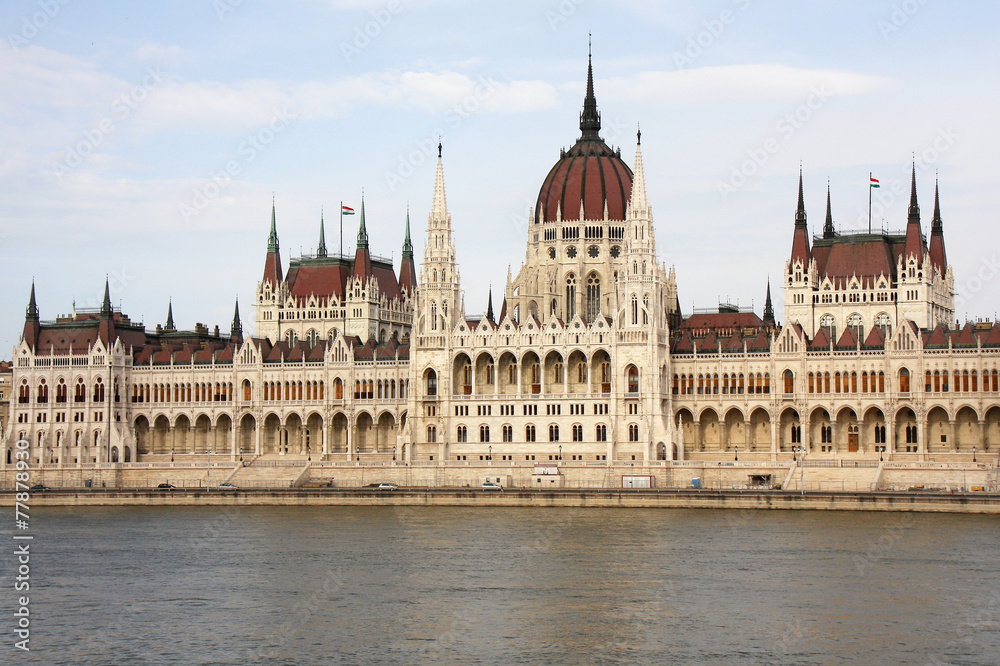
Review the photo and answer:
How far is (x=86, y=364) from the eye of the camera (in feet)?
470

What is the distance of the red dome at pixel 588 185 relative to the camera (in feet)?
456

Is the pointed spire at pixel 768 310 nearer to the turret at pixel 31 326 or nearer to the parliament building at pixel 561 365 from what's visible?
the parliament building at pixel 561 365

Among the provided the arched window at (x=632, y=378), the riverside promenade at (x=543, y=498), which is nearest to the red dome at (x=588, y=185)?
the arched window at (x=632, y=378)

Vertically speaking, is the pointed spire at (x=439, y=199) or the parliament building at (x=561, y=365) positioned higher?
the pointed spire at (x=439, y=199)

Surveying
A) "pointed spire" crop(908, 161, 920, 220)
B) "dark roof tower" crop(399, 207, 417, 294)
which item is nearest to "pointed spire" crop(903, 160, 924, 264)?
"pointed spire" crop(908, 161, 920, 220)

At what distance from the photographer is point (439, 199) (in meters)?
136

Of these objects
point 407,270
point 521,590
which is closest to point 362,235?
point 407,270

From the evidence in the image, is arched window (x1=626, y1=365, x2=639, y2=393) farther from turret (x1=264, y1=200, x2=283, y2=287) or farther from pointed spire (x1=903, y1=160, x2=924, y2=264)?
turret (x1=264, y1=200, x2=283, y2=287)

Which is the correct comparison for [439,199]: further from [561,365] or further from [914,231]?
[914,231]

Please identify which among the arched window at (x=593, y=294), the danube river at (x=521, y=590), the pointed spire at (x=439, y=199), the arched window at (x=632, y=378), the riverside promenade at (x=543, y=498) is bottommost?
the danube river at (x=521, y=590)

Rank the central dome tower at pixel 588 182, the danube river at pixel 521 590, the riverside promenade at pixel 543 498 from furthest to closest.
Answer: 1. the central dome tower at pixel 588 182
2. the riverside promenade at pixel 543 498
3. the danube river at pixel 521 590

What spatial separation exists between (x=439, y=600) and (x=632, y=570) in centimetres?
1170

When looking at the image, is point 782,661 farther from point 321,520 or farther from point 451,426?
point 451,426

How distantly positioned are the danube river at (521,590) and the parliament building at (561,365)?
71.8 feet
